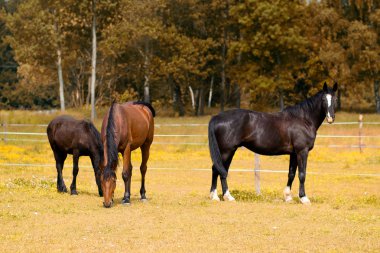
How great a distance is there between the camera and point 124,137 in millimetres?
13008

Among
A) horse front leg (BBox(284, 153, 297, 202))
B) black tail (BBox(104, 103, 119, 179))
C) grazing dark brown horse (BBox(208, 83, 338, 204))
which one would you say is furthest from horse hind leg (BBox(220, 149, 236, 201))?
black tail (BBox(104, 103, 119, 179))

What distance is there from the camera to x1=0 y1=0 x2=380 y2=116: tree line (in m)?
51.4

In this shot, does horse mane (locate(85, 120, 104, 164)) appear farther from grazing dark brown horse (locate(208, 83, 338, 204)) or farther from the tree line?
the tree line

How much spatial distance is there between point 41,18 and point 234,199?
135ft

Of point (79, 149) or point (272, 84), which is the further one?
point (272, 84)

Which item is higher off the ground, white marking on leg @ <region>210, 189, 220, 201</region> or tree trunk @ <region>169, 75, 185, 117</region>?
white marking on leg @ <region>210, 189, 220, 201</region>

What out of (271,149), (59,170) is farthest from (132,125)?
(271,149)

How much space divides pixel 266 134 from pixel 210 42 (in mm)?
43020

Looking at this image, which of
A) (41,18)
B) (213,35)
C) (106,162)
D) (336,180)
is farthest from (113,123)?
(213,35)

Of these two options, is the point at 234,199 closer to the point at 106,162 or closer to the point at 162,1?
the point at 106,162

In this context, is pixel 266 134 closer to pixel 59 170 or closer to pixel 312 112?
pixel 312 112

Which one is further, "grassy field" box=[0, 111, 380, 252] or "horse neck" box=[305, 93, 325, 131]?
"horse neck" box=[305, 93, 325, 131]

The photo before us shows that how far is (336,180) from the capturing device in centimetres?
2055

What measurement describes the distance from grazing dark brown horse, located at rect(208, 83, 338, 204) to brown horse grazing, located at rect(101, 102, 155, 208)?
4.77ft
